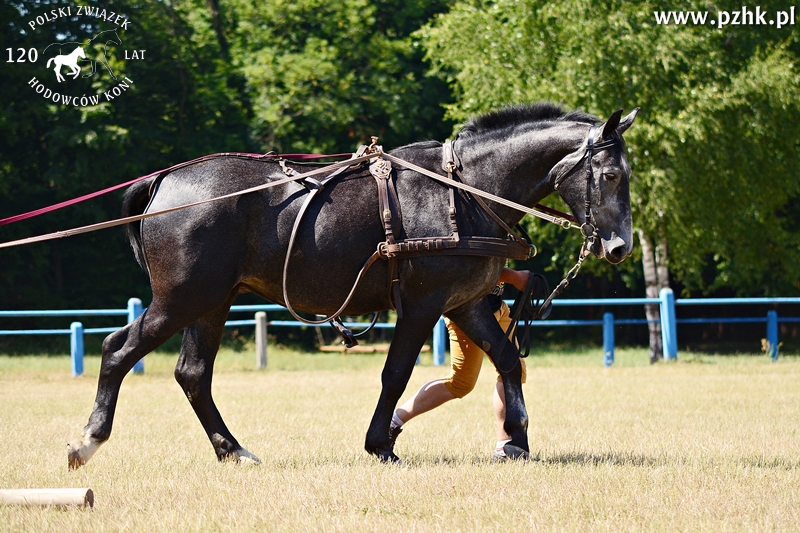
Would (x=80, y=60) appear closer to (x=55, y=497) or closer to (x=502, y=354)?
(x=502, y=354)

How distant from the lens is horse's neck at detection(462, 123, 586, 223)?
6.09 meters

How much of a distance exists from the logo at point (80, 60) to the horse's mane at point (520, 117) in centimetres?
1605

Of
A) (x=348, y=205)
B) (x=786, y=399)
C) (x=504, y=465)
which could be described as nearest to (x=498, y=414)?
(x=504, y=465)

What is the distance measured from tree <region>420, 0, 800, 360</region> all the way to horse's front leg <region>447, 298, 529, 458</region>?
11826mm

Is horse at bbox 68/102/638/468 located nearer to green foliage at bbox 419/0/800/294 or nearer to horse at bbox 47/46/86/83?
horse at bbox 47/46/86/83

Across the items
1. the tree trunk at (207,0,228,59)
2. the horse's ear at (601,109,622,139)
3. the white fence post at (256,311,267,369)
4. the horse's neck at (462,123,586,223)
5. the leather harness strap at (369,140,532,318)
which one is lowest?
the white fence post at (256,311,267,369)

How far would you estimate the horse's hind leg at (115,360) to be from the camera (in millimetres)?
5848

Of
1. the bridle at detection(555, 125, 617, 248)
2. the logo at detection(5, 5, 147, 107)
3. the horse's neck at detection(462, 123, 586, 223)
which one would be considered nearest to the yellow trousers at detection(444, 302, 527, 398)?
the horse's neck at detection(462, 123, 586, 223)

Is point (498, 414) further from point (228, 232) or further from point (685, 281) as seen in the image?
point (685, 281)

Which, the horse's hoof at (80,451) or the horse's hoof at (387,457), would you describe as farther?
the horse's hoof at (387,457)

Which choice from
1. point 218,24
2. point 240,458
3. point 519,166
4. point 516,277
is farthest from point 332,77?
point 240,458

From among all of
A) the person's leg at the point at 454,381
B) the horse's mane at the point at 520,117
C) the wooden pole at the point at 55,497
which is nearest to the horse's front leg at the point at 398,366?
the person's leg at the point at 454,381

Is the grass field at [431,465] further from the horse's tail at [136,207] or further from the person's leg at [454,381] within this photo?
the horse's tail at [136,207]

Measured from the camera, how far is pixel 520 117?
6305 mm
